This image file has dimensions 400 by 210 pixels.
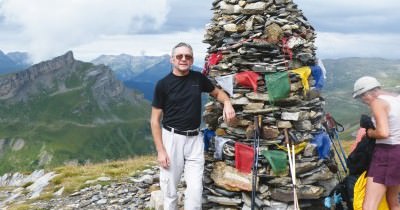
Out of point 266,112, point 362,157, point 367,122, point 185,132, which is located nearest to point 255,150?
point 266,112

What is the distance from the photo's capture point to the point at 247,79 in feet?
39.4

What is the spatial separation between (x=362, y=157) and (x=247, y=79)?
3.61 meters

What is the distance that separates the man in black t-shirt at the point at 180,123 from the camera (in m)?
10.0

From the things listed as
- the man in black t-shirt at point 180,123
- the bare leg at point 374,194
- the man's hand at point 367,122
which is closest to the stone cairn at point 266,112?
the man in black t-shirt at point 180,123

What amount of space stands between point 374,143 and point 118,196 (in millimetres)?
10057

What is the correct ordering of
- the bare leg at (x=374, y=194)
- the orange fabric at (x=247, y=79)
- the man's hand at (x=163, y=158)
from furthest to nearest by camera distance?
the orange fabric at (x=247, y=79)
the man's hand at (x=163, y=158)
the bare leg at (x=374, y=194)

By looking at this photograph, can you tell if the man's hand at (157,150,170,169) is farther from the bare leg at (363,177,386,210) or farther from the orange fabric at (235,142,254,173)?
the bare leg at (363,177,386,210)

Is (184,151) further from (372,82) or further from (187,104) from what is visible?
(372,82)

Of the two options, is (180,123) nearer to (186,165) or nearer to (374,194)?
(186,165)

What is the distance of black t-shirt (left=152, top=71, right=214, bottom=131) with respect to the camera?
1003 centimetres

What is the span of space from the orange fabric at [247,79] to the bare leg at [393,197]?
4.30m

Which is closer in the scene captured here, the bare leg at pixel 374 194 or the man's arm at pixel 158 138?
the bare leg at pixel 374 194

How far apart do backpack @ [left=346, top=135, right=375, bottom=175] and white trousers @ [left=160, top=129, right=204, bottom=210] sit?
12.0 feet

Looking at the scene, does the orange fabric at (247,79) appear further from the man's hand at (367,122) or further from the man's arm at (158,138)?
the man's hand at (367,122)
